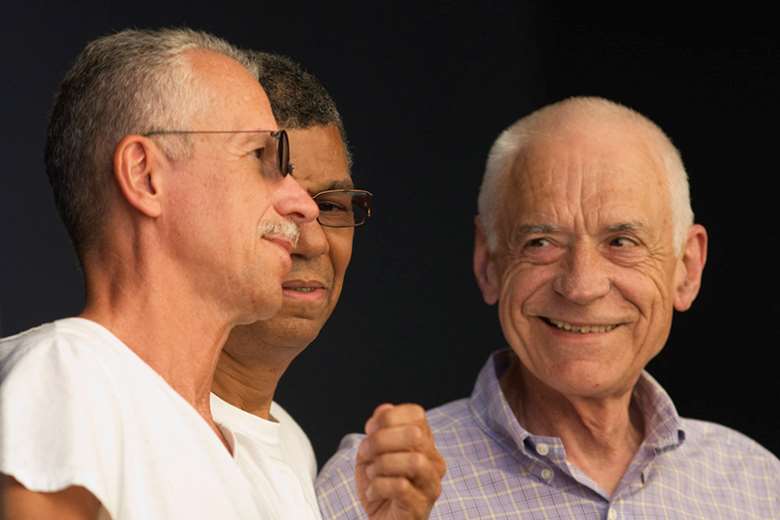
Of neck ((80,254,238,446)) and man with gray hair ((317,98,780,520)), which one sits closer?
neck ((80,254,238,446))

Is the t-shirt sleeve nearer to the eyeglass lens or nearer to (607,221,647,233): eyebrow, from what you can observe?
the eyeglass lens

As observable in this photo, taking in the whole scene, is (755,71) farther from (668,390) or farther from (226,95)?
(226,95)

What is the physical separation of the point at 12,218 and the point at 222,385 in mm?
462

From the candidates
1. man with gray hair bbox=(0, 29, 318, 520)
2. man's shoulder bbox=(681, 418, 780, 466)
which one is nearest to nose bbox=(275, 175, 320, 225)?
man with gray hair bbox=(0, 29, 318, 520)

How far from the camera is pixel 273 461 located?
1.94 m

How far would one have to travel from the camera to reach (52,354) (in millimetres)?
1472

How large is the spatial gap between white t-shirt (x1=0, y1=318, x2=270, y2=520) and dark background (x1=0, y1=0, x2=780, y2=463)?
125 cm

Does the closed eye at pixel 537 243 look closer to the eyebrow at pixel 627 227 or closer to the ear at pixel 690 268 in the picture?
the eyebrow at pixel 627 227

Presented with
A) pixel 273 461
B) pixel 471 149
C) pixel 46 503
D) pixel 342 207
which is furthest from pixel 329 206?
pixel 471 149

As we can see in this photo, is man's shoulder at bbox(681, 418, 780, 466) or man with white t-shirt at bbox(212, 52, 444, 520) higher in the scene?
man with white t-shirt at bbox(212, 52, 444, 520)

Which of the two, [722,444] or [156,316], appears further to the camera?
[722,444]

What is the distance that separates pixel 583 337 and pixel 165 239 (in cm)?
106

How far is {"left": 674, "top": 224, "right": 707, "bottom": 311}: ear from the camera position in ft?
8.59

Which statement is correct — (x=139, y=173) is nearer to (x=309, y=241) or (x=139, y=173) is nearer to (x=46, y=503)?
(x=46, y=503)
